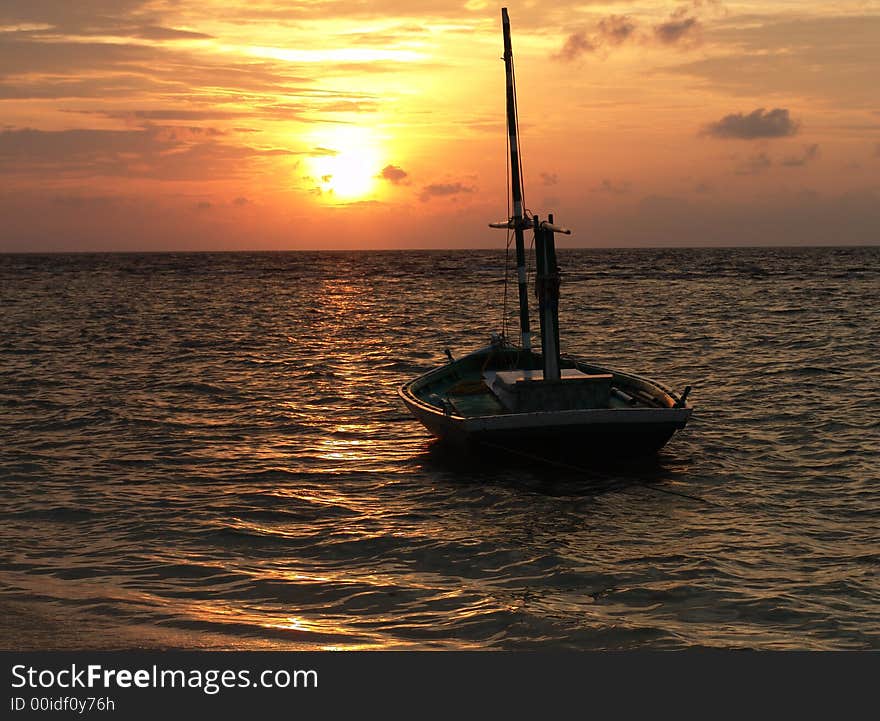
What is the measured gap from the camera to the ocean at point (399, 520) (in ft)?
34.9

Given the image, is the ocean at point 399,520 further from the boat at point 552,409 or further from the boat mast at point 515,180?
the boat mast at point 515,180

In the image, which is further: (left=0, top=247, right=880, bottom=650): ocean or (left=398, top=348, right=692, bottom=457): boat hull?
(left=398, top=348, right=692, bottom=457): boat hull

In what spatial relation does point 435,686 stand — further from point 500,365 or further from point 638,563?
point 500,365

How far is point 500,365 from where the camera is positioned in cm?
2689

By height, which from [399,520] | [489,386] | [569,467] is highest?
[489,386]

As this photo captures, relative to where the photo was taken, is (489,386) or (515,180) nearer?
(489,386)

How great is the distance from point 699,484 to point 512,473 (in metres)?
3.81

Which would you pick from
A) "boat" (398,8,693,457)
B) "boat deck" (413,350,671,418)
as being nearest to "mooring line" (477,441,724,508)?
"boat" (398,8,693,457)

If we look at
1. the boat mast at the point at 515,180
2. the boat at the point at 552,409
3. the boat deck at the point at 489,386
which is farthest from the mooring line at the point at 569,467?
the boat mast at the point at 515,180

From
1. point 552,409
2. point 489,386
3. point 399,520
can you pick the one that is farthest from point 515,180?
point 399,520

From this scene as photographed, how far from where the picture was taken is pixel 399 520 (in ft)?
51.5

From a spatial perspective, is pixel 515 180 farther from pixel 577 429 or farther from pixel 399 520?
pixel 399 520

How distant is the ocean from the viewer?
34.9ft

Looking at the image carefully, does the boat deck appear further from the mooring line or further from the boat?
the mooring line
